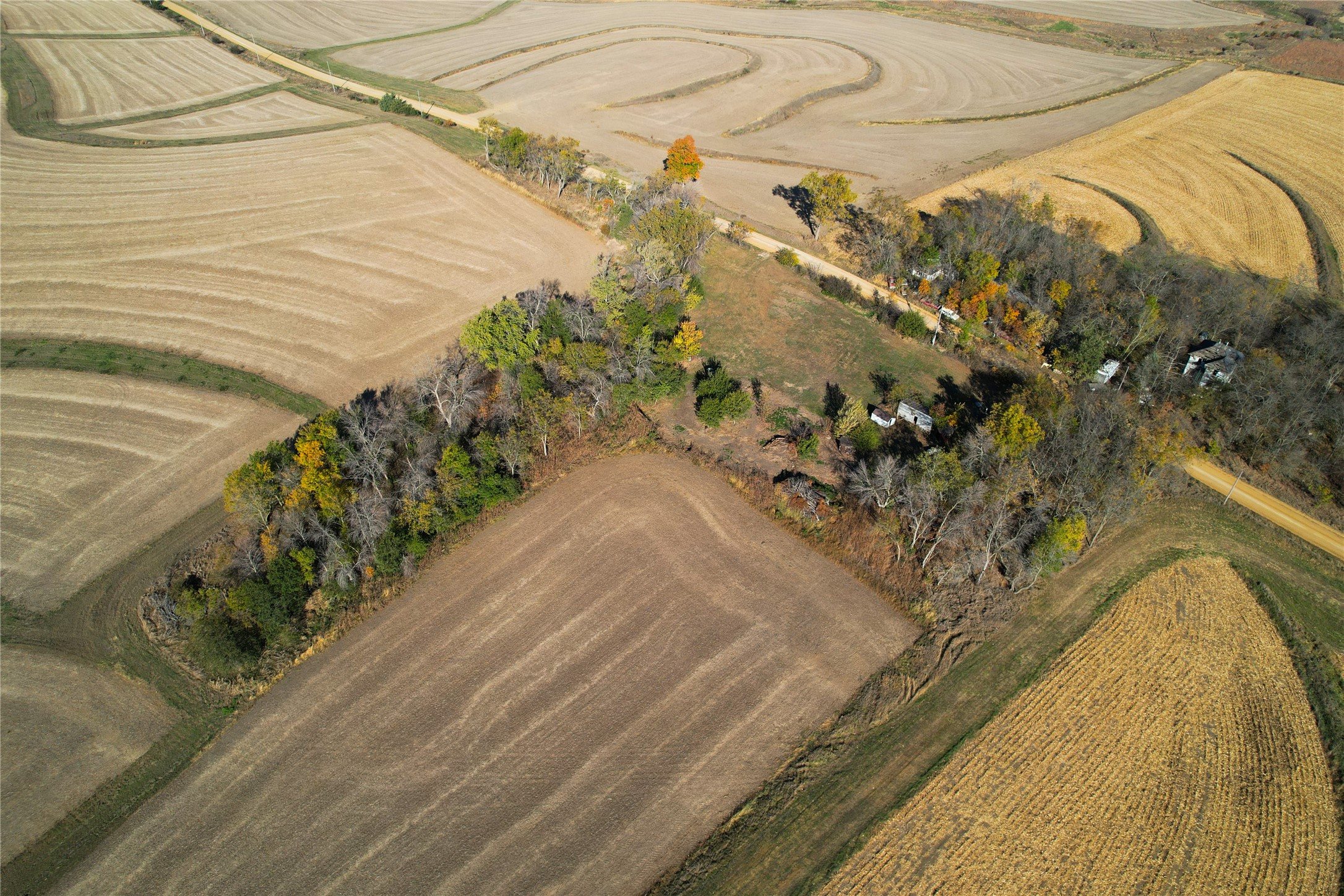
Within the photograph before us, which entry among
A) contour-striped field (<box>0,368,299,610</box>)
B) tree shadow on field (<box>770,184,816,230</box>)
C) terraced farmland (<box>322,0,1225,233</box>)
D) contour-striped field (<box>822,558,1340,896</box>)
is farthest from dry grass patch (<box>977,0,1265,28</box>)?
contour-striped field (<box>0,368,299,610</box>)

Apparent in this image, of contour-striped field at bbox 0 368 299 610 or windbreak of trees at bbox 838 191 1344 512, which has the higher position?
windbreak of trees at bbox 838 191 1344 512

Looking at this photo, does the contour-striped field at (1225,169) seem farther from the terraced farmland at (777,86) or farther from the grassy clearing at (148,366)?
the grassy clearing at (148,366)

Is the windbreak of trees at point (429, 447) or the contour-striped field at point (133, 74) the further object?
the contour-striped field at point (133, 74)

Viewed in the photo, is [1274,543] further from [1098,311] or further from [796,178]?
[796,178]

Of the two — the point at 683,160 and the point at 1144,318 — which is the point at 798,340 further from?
the point at 683,160

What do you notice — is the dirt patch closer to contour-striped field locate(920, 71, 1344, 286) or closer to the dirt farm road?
contour-striped field locate(920, 71, 1344, 286)

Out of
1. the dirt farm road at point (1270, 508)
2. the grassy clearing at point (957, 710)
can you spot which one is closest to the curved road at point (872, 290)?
the dirt farm road at point (1270, 508)
